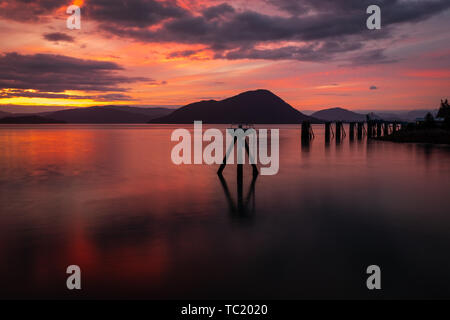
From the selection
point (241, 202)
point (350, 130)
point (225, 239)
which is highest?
point (350, 130)

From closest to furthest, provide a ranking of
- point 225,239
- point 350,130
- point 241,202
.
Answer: point 225,239
point 241,202
point 350,130

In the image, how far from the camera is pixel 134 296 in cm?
599

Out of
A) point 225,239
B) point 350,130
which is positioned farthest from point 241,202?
point 350,130

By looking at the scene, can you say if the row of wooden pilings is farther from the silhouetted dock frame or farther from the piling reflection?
the piling reflection

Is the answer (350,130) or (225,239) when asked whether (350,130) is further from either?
(225,239)

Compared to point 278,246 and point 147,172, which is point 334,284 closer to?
point 278,246

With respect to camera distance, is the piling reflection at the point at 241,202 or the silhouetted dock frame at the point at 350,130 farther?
the silhouetted dock frame at the point at 350,130

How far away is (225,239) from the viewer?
9.25m

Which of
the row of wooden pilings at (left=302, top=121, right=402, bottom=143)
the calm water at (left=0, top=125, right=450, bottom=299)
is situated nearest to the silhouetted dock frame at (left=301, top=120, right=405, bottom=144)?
the row of wooden pilings at (left=302, top=121, right=402, bottom=143)

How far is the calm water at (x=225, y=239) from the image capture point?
6.48 meters

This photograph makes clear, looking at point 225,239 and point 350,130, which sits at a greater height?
point 350,130

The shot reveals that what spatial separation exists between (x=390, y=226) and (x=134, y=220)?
26.7ft

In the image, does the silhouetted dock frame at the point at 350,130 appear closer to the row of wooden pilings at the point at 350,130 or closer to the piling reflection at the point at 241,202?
the row of wooden pilings at the point at 350,130

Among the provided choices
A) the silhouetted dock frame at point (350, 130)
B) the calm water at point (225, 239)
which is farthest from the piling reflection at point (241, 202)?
the silhouetted dock frame at point (350, 130)
